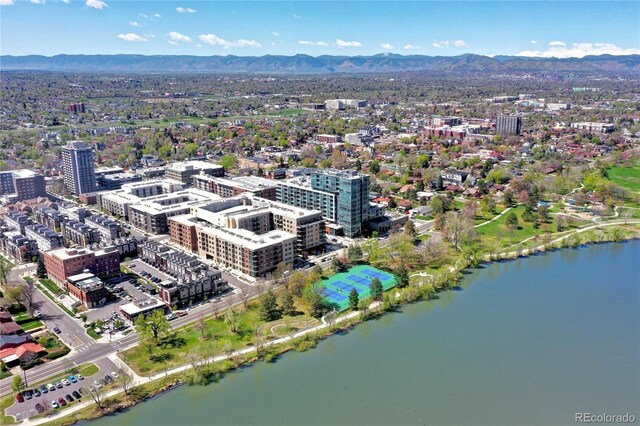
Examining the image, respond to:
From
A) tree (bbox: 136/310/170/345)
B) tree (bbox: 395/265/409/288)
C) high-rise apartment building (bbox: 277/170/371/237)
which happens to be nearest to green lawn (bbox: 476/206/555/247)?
high-rise apartment building (bbox: 277/170/371/237)

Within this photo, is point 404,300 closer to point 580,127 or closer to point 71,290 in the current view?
point 71,290

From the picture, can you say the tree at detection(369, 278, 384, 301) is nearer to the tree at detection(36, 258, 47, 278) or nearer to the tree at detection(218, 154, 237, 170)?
the tree at detection(36, 258, 47, 278)

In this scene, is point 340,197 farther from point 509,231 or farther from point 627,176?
point 627,176

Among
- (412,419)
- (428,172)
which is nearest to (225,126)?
(428,172)

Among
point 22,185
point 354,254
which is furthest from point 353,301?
point 22,185

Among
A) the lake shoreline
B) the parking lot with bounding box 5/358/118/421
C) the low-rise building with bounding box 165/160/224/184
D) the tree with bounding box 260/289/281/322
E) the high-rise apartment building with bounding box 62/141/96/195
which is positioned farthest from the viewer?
the low-rise building with bounding box 165/160/224/184

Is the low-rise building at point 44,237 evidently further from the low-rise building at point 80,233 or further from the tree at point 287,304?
the tree at point 287,304
